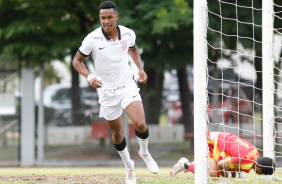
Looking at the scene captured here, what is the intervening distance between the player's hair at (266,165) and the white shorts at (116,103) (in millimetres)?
1989

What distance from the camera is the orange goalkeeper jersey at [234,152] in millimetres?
7430

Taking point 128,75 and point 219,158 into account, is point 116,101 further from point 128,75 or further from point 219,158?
point 219,158

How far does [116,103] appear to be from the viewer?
6.68 m

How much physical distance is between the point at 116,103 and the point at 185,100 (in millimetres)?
7927

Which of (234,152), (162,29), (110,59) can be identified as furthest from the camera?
(162,29)

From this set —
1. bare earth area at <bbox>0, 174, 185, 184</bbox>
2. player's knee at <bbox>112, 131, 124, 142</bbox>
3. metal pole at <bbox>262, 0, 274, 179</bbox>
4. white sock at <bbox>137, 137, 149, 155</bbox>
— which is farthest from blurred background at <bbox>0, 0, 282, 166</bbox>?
player's knee at <bbox>112, 131, 124, 142</bbox>

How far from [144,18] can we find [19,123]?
4.58 m

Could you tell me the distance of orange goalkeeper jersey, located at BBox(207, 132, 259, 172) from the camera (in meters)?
7.43

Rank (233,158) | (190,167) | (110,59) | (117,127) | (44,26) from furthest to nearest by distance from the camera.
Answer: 1. (44,26)
2. (190,167)
3. (233,158)
4. (117,127)
5. (110,59)

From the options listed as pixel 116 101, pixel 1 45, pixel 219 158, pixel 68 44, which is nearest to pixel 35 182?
pixel 116 101

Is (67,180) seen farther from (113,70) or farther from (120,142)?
(113,70)

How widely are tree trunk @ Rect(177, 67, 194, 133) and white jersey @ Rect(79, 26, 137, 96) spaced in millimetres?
7691

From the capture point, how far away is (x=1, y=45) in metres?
13.9

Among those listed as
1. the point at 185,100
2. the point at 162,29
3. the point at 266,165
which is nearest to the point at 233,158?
the point at 266,165
